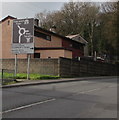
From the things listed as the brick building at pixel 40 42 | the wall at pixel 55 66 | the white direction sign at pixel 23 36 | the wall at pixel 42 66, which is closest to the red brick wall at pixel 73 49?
the brick building at pixel 40 42

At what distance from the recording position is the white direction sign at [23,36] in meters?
23.9

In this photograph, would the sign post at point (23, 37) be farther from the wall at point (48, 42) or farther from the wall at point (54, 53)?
the wall at point (48, 42)

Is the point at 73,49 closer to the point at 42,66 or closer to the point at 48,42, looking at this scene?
the point at 48,42

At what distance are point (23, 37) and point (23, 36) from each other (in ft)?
0.37

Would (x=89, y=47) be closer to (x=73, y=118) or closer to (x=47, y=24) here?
(x=47, y=24)

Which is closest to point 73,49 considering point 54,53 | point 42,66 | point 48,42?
point 48,42

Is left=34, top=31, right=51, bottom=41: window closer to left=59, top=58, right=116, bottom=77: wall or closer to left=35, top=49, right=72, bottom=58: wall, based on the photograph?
left=35, top=49, right=72, bottom=58: wall

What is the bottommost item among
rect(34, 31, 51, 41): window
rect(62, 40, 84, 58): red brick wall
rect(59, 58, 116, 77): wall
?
rect(59, 58, 116, 77): wall

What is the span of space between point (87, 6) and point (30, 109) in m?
54.8

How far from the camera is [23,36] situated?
24.3 meters

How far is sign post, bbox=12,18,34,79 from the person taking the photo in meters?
23.9

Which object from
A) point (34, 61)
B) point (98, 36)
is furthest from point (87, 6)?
point (34, 61)

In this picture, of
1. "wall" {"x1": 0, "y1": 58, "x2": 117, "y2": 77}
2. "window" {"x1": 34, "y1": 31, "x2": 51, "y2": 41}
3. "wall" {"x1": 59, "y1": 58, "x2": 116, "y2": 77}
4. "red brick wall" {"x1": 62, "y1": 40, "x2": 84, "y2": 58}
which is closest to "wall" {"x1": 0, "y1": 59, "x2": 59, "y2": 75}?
"wall" {"x1": 0, "y1": 58, "x2": 117, "y2": 77}

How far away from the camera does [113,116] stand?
7641 mm
